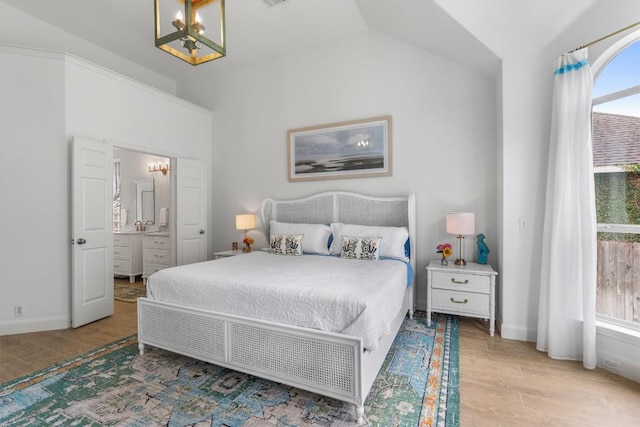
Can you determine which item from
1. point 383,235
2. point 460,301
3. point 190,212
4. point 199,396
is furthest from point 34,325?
point 460,301

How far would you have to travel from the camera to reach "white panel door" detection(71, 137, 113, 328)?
3295 millimetres

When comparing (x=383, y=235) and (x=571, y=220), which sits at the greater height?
(x=571, y=220)

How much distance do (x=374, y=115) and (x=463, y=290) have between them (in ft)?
7.87

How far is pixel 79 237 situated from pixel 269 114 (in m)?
2.97

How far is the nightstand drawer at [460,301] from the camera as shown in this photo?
2.95m

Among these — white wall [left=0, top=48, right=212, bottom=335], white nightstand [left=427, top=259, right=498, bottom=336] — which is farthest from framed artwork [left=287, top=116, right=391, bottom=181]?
white wall [left=0, top=48, right=212, bottom=335]

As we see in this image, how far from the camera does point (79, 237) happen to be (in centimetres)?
334

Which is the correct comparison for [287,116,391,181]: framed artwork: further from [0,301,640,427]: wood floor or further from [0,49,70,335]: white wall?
[0,49,70,335]: white wall

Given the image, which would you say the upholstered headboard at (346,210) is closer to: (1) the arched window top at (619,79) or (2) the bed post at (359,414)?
(1) the arched window top at (619,79)

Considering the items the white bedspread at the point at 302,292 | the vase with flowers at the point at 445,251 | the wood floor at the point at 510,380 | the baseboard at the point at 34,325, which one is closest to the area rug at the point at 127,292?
the baseboard at the point at 34,325

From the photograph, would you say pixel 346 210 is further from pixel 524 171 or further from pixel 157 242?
pixel 157 242

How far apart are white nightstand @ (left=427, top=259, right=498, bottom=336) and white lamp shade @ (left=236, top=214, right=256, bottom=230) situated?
104 inches

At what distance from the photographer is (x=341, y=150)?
4125 mm

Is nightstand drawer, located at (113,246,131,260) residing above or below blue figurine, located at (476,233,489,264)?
below
